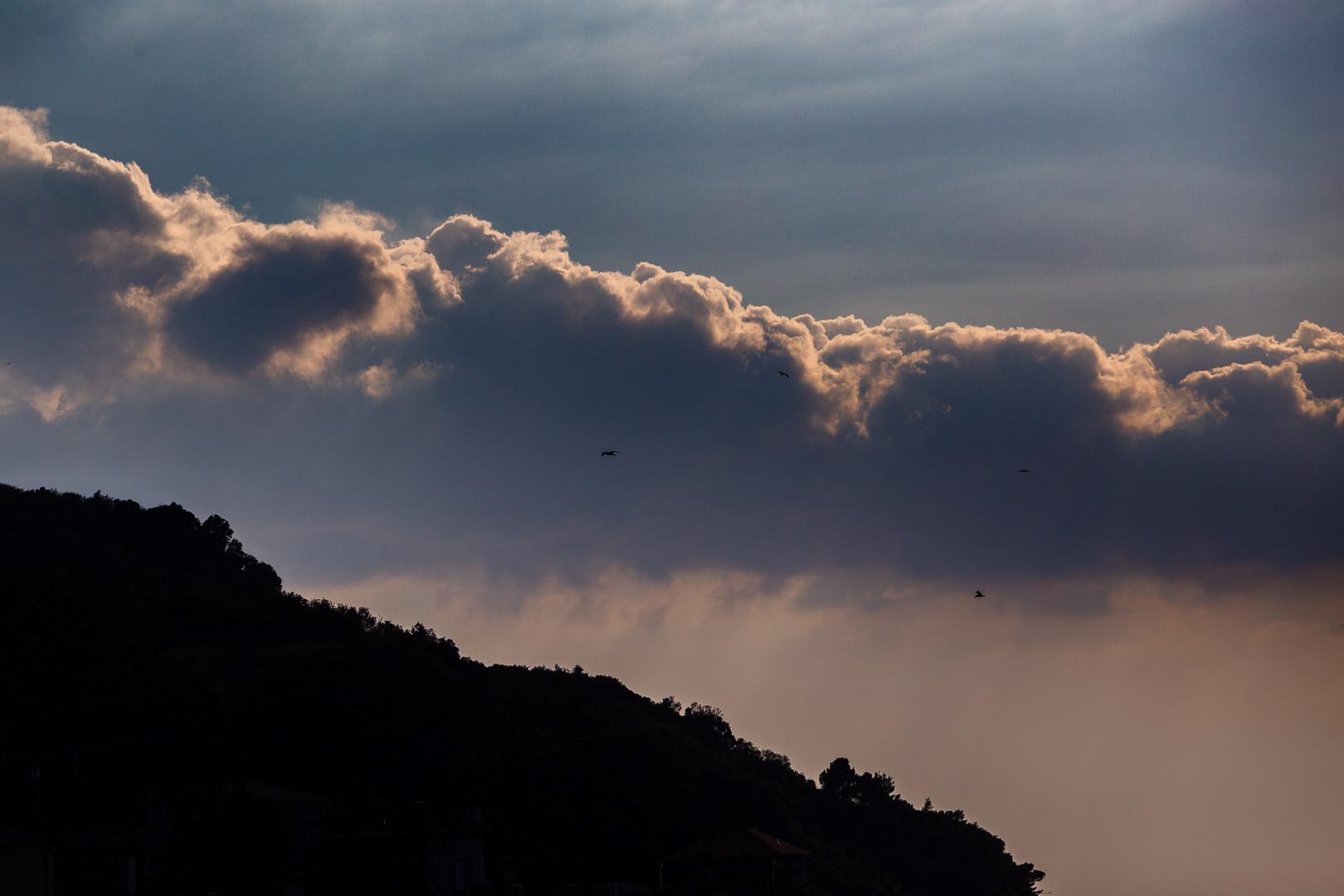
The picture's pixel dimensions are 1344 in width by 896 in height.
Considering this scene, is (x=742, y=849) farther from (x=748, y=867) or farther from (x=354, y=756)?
(x=354, y=756)

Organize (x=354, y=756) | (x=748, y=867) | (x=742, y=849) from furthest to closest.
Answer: (x=354, y=756) → (x=748, y=867) → (x=742, y=849)

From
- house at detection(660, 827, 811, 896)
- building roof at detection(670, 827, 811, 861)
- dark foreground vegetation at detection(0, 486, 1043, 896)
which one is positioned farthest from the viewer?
dark foreground vegetation at detection(0, 486, 1043, 896)

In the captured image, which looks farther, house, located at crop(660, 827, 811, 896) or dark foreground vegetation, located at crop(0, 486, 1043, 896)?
dark foreground vegetation, located at crop(0, 486, 1043, 896)

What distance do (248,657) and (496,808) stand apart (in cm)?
5755

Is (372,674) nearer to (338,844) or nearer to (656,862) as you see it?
(656,862)

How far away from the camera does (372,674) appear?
569ft

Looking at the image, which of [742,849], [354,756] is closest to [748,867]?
[742,849]

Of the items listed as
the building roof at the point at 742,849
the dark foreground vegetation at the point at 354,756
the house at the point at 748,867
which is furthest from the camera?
the dark foreground vegetation at the point at 354,756

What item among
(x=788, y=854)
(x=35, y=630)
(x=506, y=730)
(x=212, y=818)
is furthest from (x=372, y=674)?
(x=212, y=818)

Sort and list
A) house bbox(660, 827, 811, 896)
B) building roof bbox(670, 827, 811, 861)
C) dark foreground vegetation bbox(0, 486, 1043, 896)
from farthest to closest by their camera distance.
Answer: dark foreground vegetation bbox(0, 486, 1043, 896) < building roof bbox(670, 827, 811, 861) < house bbox(660, 827, 811, 896)

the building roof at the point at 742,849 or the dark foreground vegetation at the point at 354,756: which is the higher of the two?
the dark foreground vegetation at the point at 354,756

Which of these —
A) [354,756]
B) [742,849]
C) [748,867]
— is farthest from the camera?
[354,756]

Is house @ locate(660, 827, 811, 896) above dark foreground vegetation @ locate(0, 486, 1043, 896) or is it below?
below

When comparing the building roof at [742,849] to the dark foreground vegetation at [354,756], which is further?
Answer: the dark foreground vegetation at [354,756]
